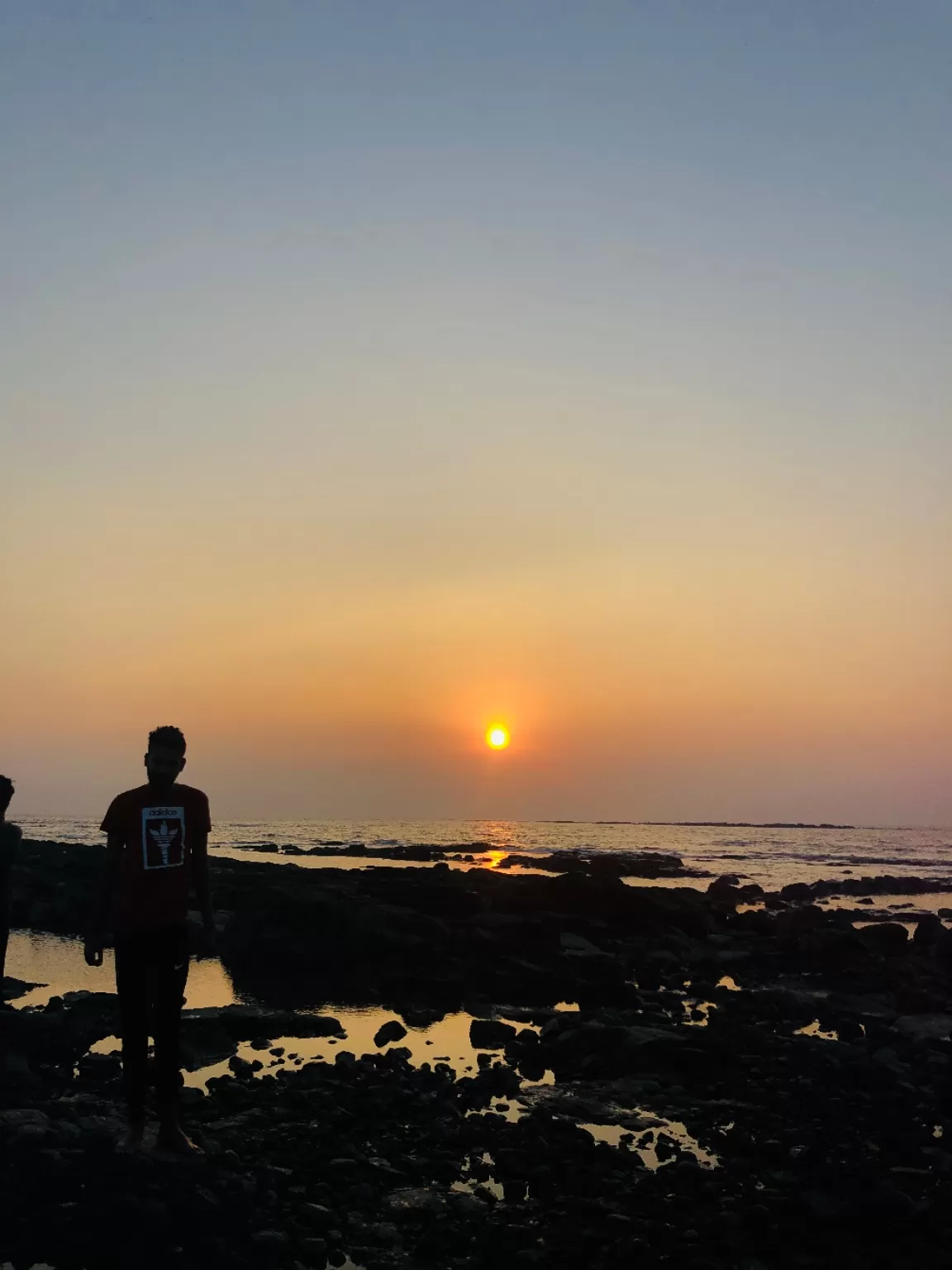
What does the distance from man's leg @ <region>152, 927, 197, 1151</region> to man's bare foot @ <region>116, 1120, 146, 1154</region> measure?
0.47ft

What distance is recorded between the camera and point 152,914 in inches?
298

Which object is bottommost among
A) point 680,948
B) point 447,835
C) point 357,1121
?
point 447,835

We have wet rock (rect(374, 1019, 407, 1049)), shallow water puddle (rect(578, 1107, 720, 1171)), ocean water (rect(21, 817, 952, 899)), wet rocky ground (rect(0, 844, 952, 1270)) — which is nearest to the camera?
wet rocky ground (rect(0, 844, 952, 1270))

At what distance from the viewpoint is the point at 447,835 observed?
398 feet

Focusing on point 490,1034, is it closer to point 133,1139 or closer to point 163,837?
point 133,1139

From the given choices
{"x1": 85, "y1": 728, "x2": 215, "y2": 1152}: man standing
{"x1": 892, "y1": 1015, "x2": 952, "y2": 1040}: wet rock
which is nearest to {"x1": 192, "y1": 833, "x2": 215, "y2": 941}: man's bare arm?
{"x1": 85, "y1": 728, "x2": 215, "y2": 1152}: man standing

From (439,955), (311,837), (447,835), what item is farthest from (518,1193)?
(447,835)

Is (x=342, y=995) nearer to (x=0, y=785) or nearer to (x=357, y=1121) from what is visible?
(x=357, y=1121)

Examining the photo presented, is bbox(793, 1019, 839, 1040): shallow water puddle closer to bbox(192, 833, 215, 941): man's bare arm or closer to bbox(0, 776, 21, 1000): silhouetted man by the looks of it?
bbox(192, 833, 215, 941): man's bare arm

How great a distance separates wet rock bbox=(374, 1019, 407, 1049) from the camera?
13.0 metres

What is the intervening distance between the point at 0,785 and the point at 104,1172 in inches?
143

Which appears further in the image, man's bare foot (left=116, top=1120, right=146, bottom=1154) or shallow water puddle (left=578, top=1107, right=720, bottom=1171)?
shallow water puddle (left=578, top=1107, right=720, bottom=1171)

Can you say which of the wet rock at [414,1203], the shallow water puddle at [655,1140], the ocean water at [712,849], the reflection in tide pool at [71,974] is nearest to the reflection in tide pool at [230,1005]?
the reflection in tide pool at [71,974]

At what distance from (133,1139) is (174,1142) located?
310mm
